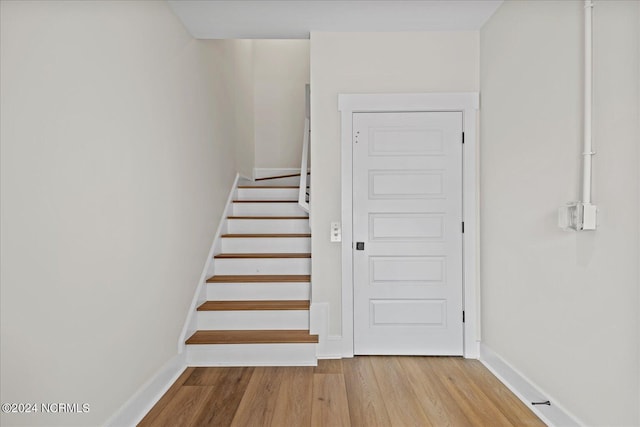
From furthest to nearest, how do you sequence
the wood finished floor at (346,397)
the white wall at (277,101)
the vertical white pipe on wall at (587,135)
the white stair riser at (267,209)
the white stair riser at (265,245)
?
the white wall at (277,101), the white stair riser at (267,209), the white stair riser at (265,245), the wood finished floor at (346,397), the vertical white pipe on wall at (587,135)

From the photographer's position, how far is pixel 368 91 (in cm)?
309

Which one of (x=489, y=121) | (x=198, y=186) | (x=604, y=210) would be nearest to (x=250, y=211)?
(x=198, y=186)

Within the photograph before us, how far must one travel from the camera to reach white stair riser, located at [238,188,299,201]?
4.68 meters

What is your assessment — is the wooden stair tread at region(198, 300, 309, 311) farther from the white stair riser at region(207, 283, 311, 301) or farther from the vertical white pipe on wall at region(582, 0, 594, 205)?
the vertical white pipe on wall at region(582, 0, 594, 205)

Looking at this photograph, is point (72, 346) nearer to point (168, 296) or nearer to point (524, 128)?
point (168, 296)

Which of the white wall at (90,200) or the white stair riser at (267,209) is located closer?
the white wall at (90,200)

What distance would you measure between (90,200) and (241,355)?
1.66 metres

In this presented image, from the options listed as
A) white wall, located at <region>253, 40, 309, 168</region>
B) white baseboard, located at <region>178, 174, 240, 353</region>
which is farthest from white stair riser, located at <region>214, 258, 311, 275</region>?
white wall, located at <region>253, 40, 309, 168</region>

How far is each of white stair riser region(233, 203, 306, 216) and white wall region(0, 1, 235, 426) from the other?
1.43 metres

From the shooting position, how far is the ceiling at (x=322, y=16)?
2.65 meters

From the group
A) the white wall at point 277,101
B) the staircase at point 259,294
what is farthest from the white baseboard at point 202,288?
the white wall at point 277,101

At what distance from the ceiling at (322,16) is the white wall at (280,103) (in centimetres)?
265

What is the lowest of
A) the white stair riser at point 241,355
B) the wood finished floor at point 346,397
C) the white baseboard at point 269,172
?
the wood finished floor at point 346,397

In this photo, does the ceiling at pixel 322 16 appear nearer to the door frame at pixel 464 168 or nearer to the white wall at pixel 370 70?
the white wall at pixel 370 70
